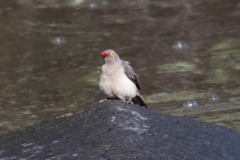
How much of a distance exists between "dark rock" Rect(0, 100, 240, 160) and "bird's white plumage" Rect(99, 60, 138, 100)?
0.49 m

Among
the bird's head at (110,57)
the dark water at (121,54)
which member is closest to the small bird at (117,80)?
the bird's head at (110,57)

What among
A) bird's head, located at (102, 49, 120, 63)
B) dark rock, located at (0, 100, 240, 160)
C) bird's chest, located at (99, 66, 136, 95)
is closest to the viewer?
dark rock, located at (0, 100, 240, 160)

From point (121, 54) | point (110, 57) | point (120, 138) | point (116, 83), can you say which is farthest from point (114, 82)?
point (121, 54)

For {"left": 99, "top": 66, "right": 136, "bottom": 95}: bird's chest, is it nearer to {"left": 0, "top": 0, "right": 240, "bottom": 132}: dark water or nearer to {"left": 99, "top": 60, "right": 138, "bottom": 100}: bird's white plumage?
{"left": 99, "top": 60, "right": 138, "bottom": 100}: bird's white plumage

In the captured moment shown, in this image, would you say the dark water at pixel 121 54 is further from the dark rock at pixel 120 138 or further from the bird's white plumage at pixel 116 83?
the dark rock at pixel 120 138

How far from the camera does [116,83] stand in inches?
291

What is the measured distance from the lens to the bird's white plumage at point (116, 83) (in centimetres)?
736

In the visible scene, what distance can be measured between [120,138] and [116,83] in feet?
4.57

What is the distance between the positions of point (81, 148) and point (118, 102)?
93 centimetres

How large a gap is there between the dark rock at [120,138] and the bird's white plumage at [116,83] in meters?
0.49

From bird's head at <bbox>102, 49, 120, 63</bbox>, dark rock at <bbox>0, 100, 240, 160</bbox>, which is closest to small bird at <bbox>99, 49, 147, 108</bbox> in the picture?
bird's head at <bbox>102, 49, 120, 63</bbox>

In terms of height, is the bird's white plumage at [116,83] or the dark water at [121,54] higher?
the bird's white plumage at [116,83]

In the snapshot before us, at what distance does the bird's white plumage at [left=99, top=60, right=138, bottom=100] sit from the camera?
7.36 meters

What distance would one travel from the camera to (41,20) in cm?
1498
